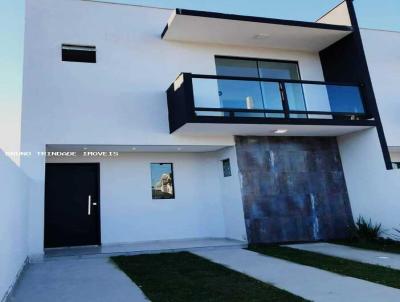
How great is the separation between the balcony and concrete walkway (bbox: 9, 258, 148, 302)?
11.7 ft

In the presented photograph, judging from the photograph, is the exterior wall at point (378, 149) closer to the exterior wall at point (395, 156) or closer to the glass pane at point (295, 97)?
the exterior wall at point (395, 156)

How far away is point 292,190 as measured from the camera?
30.4 ft

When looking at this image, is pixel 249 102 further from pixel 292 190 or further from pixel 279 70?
pixel 292 190

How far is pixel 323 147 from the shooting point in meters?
9.97

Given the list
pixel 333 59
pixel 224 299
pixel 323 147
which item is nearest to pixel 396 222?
pixel 323 147

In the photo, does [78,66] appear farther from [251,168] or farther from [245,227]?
[245,227]

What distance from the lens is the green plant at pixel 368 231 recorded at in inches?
349

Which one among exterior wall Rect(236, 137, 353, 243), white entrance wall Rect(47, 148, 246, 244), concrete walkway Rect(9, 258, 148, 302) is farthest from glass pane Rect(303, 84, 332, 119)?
concrete walkway Rect(9, 258, 148, 302)

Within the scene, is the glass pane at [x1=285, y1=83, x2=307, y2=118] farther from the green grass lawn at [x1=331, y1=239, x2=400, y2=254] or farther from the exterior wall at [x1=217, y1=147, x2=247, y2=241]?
the green grass lawn at [x1=331, y1=239, x2=400, y2=254]

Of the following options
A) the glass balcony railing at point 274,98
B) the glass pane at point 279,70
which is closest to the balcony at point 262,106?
the glass balcony railing at point 274,98

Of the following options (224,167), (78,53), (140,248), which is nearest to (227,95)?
(224,167)

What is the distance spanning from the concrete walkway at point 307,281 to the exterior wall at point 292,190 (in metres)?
2.00

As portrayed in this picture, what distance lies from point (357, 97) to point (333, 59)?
1.66m

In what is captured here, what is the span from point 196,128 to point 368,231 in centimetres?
520
